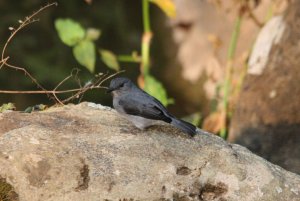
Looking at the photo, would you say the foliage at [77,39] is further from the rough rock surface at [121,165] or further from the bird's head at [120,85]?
the rough rock surface at [121,165]

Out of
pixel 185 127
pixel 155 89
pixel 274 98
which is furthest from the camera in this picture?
pixel 155 89

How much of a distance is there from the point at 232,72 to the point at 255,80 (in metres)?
0.78

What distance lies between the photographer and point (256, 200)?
151 inches

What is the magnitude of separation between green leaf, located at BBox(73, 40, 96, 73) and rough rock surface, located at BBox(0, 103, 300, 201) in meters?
1.63

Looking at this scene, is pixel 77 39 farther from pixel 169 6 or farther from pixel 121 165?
pixel 121 165

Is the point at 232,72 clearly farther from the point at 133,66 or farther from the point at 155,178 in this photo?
the point at 155,178

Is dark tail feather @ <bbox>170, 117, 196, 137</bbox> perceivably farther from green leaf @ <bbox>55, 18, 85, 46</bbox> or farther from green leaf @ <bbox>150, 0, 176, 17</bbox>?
green leaf @ <bbox>150, 0, 176, 17</bbox>

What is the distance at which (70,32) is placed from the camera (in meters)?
5.96

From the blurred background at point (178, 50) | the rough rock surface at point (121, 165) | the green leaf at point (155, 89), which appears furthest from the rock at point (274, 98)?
the rough rock surface at point (121, 165)

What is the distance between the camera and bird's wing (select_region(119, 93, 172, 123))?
14.0 ft

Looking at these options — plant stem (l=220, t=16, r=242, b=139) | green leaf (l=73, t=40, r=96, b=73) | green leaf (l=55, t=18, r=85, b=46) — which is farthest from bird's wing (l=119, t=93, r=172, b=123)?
plant stem (l=220, t=16, r=242, b=139)

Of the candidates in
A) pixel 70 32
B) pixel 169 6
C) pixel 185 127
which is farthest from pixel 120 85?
pixel 169 6

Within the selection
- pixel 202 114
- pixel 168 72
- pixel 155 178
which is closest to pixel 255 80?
pixel 202 114

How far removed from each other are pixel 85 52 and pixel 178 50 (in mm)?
3276
